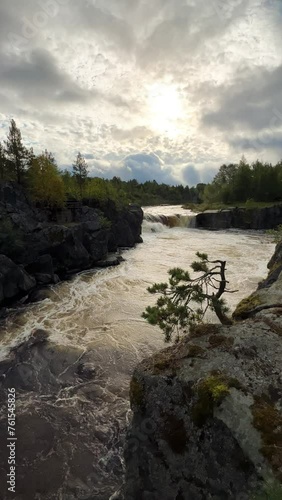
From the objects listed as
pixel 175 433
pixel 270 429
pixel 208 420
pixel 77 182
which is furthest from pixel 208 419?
pixel 77 182

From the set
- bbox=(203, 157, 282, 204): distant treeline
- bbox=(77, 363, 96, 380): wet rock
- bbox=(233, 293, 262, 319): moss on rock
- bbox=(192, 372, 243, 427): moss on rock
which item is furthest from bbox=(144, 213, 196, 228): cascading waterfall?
bbox=(192, 372, 243, 427): moss on rock

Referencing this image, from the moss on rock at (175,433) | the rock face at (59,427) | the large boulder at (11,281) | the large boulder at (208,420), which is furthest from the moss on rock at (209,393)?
the large boulder at (11,281)

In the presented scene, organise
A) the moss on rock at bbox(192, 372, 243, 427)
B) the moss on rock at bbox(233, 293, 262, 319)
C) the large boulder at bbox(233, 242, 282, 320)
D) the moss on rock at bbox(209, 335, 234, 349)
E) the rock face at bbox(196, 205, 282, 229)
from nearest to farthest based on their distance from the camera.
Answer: the moss on rock at bbox(192, 372, 243, 427) → the moss on rock at bbox(209, 335, 234, 349) → the large boulder at bbox(233, 242, 282, 320) → the moss on rock at bbox(233, 293, 262, 319) → the rock face at bbox(196, 205, 282, 229)

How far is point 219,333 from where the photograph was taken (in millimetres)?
8883

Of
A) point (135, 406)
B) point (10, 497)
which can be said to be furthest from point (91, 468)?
point (135, 406)

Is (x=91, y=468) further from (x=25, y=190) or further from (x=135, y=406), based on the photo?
(x=25, y=190)

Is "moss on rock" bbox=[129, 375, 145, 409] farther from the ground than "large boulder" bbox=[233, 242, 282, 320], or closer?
closer

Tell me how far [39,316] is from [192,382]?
20950 millimetres

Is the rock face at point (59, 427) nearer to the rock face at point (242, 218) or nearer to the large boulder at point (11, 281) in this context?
the large boulder at point (11, 281)

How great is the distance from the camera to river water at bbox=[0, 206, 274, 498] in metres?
18.3

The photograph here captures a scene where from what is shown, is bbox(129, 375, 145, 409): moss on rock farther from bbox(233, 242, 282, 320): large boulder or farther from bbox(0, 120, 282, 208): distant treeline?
bbox(0, 120, 282, 208): distant treeline

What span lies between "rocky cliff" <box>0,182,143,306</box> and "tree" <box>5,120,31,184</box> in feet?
22.5

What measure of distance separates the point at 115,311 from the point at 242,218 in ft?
218

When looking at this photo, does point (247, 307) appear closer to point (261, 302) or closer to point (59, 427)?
point (261, 302)
